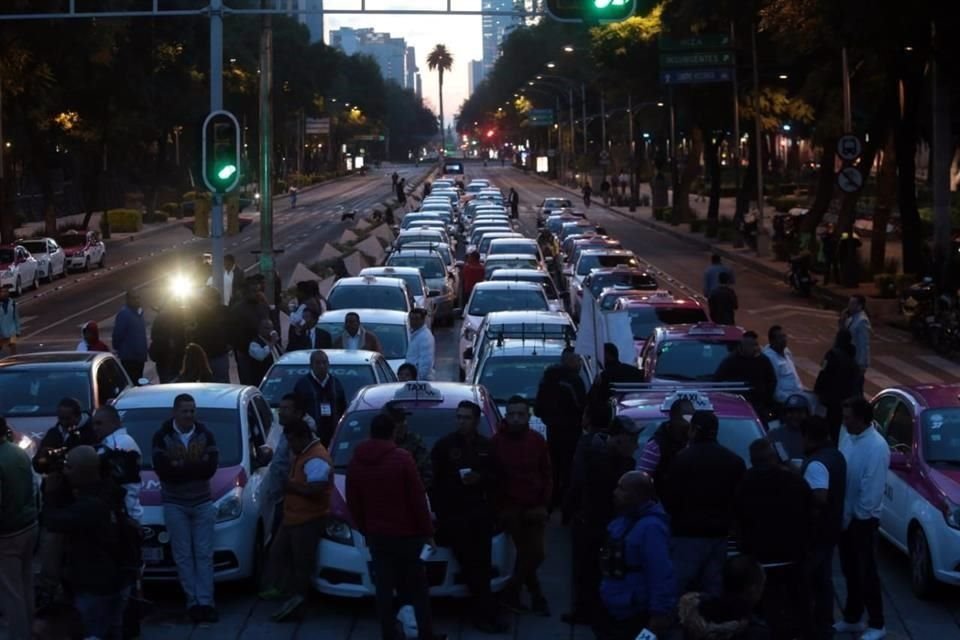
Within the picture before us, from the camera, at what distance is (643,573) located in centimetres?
862

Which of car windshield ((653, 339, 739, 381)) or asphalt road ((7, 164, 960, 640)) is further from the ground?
car windshield ((653, 339, 739, 381))

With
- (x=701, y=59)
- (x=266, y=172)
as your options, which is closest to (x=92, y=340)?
(x=266, y=172)

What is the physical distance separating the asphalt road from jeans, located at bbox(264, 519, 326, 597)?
273 millimetres

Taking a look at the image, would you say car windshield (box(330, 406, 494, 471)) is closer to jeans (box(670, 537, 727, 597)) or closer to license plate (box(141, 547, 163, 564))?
license plate (box(141, 547, 163, 564))

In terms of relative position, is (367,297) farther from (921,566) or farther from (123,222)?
(123,222)

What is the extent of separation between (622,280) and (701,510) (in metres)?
21.6

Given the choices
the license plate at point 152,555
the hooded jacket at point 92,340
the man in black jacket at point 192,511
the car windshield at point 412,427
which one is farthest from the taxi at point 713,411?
the hooded jacket at point 92,340

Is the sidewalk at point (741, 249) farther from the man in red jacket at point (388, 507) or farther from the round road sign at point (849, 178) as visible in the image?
the man in red jacket at point (388, 507)

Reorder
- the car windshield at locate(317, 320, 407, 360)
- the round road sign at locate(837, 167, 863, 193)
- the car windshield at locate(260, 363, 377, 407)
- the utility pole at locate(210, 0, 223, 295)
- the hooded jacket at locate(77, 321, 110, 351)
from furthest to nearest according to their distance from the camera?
the round road sign at locate(837, 167, 863, 193) → the car windshield at locate(317, 320, 407, 360) → the utility pole at locate(210, 0, 223, 295) → the hooded jacket at locate(77, 321, 110, 351) → the car windshield at locate(260, 363, 377, 407)

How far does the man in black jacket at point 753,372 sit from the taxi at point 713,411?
2890 millimetres

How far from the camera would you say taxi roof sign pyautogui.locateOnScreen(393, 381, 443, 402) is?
13586 mm

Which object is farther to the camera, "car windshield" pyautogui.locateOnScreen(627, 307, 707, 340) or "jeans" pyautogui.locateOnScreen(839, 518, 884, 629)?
"car windshield" pyautogui.locateOnScreen(627, 307, 707, 340)

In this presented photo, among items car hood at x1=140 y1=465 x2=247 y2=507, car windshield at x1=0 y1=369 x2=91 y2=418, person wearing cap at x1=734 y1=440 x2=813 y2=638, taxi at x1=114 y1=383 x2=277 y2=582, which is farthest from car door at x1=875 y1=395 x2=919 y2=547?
car windshield at x1=0 y1=369 x2=91 y2=418

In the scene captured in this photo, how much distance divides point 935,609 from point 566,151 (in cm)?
12942
